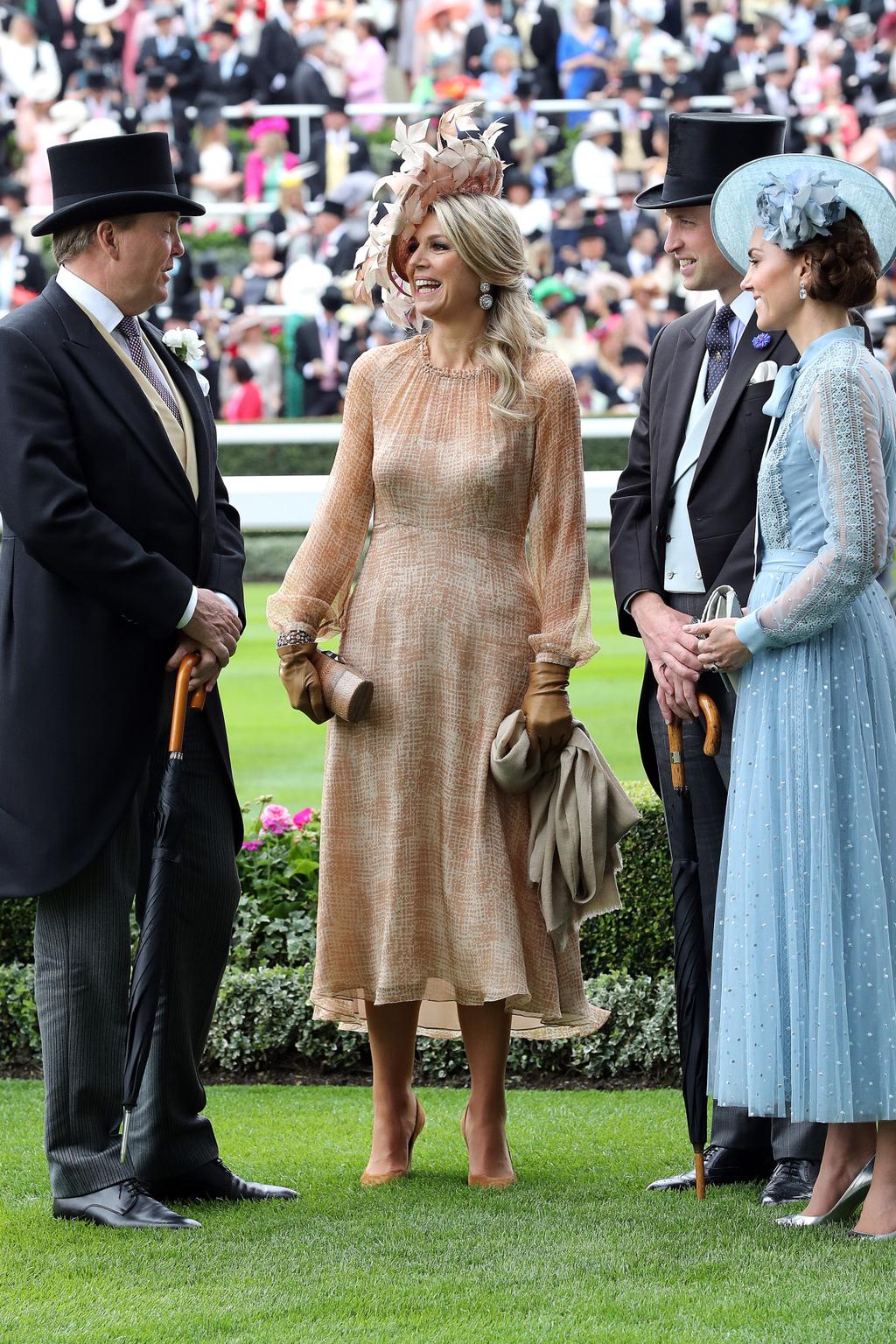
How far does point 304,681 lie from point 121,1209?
3.91 feet

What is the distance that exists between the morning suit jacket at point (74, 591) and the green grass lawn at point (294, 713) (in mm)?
5227

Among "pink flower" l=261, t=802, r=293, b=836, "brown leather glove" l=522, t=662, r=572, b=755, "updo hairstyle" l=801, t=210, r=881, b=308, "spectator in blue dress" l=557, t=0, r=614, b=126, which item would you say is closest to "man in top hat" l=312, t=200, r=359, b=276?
"spectator in blue dress" l=557, t=0, r=614, b=126

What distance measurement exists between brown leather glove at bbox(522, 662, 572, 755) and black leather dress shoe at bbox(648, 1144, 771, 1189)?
102 cm

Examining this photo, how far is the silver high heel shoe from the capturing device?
375cm

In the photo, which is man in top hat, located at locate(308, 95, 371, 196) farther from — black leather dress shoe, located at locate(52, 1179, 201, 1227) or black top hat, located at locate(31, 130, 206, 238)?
black leather dress shoe, located at locate(52, 1179, 201, 1227)

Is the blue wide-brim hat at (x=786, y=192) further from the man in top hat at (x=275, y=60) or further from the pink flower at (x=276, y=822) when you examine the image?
the man in top hat at (x=275, y=60)

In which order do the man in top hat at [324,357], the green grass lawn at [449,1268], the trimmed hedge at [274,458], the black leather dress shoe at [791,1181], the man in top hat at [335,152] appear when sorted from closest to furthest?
the green grass lawn at [449,1268]
the black leather dress shoe at [791,1181]
the trimmed hedge at [274,458]
the man in top hat at [324,357]
the man in top hat at [335,152]

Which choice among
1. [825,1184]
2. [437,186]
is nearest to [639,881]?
[825,1184]

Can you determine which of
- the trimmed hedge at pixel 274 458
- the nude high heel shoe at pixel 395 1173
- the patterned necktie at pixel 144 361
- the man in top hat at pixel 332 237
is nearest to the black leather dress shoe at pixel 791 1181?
the nude high heel shoe at pixel 395 1173

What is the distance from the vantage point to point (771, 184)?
3.91 metres

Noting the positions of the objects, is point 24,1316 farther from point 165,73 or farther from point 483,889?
point 165,73

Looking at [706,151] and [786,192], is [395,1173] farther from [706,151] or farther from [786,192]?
[706,151]

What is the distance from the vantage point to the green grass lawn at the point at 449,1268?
10.4ft

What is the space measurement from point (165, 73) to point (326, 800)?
16.6 m
